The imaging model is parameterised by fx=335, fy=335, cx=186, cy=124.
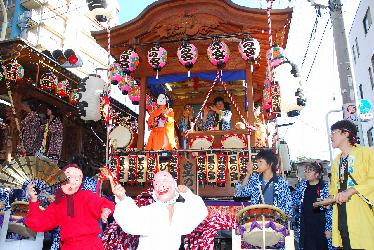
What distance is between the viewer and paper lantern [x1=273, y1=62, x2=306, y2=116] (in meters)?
9.58

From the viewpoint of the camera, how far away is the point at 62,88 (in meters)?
14.8

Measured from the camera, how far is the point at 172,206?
12.3ft

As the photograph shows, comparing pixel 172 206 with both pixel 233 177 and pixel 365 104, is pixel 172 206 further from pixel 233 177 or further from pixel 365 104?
pixel 365 104

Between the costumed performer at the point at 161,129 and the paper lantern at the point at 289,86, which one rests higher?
the paper lantern at the point at 289,86

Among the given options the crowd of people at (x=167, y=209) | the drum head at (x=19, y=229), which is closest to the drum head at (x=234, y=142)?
the crowd of people at (x=167, y=209)

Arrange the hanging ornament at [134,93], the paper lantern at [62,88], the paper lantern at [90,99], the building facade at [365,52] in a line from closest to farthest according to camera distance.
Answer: the paper lantern at [90,99], the hanging ornament at [134,93], the paper lantern at [62,88], the building facade at [365,52]

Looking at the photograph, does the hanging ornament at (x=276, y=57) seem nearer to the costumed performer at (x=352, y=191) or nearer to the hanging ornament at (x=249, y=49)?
the hanging ornament at (x=249, y=49)

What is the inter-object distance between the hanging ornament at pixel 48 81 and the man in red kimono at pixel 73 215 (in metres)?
11.2

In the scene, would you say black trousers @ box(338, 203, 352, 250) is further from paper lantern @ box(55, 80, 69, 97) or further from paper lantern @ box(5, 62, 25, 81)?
paper lantern @ box(55, 80, 69, 97)

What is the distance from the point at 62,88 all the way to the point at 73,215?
1206cm

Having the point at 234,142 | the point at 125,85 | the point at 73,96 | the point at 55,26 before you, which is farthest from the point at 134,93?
the point at 55,26

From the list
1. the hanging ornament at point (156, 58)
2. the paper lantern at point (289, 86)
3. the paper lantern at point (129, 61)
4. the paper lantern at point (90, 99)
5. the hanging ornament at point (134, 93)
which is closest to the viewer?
the paper lantern at point (289, 86)

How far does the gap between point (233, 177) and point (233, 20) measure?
4729 millimetres

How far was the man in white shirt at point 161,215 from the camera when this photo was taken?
347cm
